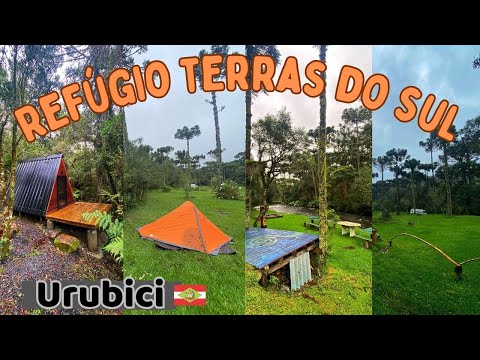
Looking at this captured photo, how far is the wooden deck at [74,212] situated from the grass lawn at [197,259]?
568 millimetres

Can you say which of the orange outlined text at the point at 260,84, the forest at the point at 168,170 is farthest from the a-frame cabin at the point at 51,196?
the orange outlined text at the point at 260,84

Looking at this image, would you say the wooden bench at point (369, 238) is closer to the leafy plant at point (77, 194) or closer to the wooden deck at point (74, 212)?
the wooden deck at point (74, 212)

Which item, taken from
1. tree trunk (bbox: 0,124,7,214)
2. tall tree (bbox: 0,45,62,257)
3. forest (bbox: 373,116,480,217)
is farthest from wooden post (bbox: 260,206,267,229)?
tree trunk (bbox: 0,124,7,214)

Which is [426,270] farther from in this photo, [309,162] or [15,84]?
[15,84]

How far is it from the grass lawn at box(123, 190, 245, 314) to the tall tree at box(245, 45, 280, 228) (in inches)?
4.4

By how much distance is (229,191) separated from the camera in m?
3.45

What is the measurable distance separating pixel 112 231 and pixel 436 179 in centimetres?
467

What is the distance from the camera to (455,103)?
3348mm

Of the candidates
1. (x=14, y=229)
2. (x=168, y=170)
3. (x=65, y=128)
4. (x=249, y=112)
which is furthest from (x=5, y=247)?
(x=249, y=112)

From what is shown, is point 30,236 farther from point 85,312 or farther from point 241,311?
point 241,311

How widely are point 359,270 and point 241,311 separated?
1.65m

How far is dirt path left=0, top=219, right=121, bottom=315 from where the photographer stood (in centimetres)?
328

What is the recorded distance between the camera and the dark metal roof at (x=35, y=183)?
3553mm

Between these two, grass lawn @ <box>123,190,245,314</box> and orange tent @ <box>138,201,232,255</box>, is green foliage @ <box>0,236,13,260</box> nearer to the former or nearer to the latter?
grass lawn @ <box>123,190,245,314</box>
